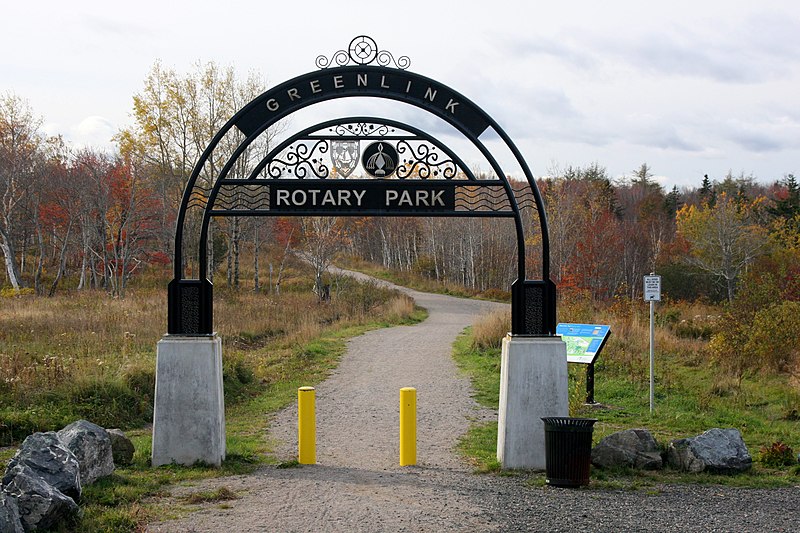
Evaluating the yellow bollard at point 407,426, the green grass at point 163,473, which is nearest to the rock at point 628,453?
the yellow bollard at point 407,426

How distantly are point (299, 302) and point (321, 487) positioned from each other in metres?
25.4

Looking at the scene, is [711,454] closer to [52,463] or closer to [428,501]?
[428,501]

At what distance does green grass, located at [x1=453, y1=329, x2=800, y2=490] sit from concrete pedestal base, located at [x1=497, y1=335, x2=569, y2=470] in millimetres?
347

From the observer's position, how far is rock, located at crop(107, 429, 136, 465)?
998cm

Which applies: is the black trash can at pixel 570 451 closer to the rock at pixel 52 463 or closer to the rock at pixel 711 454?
the rock at pixel 711 454

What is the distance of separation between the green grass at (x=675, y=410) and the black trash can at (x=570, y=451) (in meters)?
0.34

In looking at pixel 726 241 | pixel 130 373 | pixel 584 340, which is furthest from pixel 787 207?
pixel 130 373

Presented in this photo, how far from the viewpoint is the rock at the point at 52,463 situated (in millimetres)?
7508

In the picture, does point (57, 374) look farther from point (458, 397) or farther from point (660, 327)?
point (660, 327)

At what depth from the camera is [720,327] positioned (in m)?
19.4

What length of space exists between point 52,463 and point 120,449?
8.02 feet

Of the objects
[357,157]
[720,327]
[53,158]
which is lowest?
[720,327]

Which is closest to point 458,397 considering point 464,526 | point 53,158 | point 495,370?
point 495,370

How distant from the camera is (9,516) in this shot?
6.20 meters
